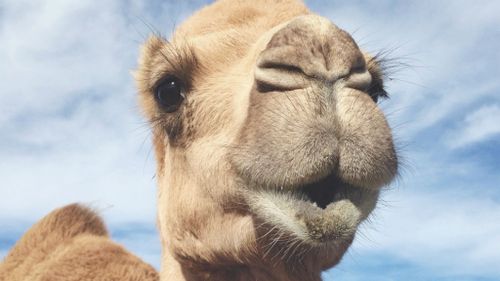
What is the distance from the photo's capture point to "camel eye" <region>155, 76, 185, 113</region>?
428 centimetres

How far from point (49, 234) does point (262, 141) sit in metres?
→ 5.45

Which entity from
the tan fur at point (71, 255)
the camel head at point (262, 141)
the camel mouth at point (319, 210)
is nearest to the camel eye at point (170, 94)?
the camel head at point (262, 141)

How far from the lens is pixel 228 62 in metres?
4.23

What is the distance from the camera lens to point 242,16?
464cm

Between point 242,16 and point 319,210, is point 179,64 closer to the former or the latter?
point 242,16

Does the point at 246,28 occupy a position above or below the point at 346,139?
above

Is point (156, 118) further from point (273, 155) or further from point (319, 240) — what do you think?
point (319, 240)

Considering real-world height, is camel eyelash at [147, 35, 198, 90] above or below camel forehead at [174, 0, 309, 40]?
below

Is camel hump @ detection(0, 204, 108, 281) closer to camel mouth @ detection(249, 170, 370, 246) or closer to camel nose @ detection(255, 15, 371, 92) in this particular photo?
camel mouth @ detection(249, 170, 370, 246)

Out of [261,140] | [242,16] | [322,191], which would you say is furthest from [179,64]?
[322,191]

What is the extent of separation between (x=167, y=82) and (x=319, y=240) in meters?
1.91

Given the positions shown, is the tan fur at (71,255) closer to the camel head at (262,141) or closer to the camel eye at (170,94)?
the camel head at (262,141)

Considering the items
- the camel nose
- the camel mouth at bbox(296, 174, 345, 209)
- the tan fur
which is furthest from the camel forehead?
the tan fur

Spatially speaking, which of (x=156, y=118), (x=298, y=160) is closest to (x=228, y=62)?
(x=156, y=118)
